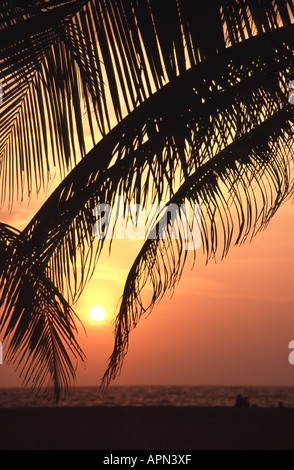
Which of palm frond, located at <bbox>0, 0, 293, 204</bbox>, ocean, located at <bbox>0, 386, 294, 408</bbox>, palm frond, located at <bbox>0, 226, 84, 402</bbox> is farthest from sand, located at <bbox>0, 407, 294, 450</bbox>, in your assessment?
ocean, located at <bbox>0, 386, 294, 408</bbox>

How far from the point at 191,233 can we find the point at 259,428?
32.7 feet

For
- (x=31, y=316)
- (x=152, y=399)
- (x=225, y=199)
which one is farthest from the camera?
(x=152, y=399)

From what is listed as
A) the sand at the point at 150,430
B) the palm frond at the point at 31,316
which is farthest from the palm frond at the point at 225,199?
the sand at the point at 150,430

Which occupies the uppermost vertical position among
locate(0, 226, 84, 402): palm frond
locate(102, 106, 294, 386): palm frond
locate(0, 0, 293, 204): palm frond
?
locate(102, 106, 294, 386): palm frond

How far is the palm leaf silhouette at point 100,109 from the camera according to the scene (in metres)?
1.87

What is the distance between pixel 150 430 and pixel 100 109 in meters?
11.6

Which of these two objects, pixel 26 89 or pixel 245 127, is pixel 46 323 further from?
pixel 245 127

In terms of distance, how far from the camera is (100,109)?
2.09 meters

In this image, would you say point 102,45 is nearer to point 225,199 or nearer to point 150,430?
point 225,199

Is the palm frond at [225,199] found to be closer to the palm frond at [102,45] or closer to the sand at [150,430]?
the palm frond at [102,45]

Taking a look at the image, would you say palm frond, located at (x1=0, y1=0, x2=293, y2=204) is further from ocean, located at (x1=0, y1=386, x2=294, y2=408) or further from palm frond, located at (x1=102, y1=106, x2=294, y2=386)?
ocean, located at (x1=0, y1=386, x2=294, y2=408)

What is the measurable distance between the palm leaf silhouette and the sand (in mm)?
→ 8240

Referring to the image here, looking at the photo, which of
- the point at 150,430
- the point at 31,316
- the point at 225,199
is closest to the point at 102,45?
the point at 31,316

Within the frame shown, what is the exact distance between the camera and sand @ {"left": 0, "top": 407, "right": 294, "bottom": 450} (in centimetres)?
1049
